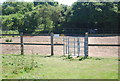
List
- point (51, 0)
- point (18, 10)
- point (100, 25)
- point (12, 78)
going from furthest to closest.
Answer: point (51, 0)
point (18, 10)
point (100, 25)
point (12, 78)

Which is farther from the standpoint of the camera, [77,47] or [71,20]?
[71,20]

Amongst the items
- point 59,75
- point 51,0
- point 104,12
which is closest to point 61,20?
point 104,12

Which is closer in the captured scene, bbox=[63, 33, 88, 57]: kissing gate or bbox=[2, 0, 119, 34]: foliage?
bbox=[63, 33, 88, 57]: kissing gate

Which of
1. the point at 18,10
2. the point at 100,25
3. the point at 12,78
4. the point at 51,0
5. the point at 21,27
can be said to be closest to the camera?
the point at 12,78

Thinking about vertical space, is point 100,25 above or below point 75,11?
below

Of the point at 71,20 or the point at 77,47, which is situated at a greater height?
the point at 71,20

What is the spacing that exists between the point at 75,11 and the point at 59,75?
44.2 metres

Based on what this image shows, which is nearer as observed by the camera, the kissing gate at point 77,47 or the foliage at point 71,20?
the kissing gate at point 77,47

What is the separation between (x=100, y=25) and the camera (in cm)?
4625

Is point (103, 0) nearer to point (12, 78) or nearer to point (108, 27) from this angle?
point (108, 27)

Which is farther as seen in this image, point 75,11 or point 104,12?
point 75,11

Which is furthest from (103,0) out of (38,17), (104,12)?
(38,17)

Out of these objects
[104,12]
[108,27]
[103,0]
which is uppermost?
[103,0]

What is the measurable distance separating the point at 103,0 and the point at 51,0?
30401mm
